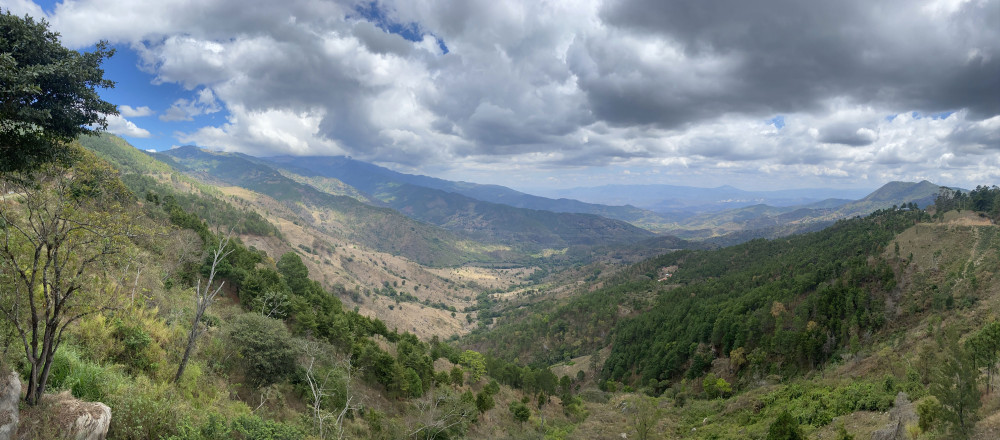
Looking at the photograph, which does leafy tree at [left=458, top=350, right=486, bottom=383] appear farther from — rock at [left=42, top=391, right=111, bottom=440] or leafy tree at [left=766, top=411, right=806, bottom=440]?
rock at [left=42, top=391, right=111, bottom=440]

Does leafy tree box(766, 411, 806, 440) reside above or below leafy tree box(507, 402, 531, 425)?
above

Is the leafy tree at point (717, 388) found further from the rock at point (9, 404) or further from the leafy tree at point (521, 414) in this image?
the rock at point (9, 404)

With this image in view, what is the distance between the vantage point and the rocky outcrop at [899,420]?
70.1 feet

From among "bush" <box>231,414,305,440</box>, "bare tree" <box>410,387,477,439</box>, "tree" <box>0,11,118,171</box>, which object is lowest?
"bare tree" <box>410,387,477,439</box>

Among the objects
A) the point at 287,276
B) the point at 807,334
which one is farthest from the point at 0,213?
the point at 807,334

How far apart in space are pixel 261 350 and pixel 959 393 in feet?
119

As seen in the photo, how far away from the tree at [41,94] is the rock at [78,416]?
26.4ft

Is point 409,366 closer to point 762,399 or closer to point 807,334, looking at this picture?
point 762,399

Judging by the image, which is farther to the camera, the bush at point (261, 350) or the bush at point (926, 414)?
the bush at point (261, 350)

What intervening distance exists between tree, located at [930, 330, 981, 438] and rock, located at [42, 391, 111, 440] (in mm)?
31254

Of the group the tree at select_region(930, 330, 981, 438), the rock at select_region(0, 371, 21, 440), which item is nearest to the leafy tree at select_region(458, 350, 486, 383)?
the tree at select_region(930, 330, 981, 438)

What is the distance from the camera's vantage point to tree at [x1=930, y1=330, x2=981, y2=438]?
52.1 ft

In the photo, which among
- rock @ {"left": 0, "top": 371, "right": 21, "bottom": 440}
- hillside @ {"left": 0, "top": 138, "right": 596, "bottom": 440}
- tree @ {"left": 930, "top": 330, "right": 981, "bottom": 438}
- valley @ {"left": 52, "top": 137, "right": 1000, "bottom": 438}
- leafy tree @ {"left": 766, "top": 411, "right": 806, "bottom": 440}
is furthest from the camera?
valley @ {"left": 52, "top": 137, "right": 1000, "bottom": 438}

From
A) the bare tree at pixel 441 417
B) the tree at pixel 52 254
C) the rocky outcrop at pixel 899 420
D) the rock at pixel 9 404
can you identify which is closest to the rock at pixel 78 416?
the tree at pixel 52 254
